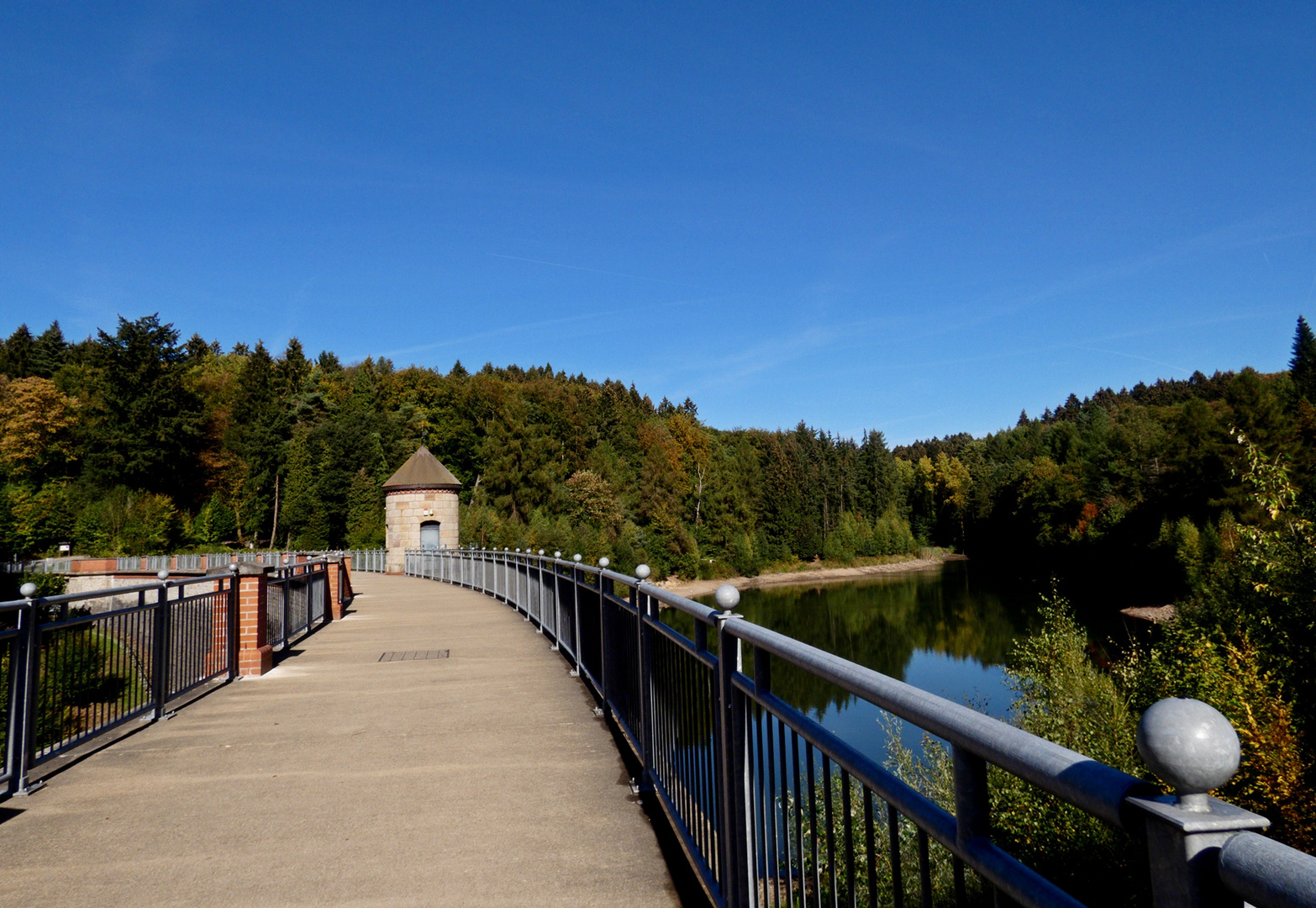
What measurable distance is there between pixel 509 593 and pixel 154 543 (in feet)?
122

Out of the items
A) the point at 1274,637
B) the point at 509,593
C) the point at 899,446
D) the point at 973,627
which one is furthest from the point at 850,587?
the point at 899,446

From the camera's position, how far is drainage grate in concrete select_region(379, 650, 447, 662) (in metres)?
10.5

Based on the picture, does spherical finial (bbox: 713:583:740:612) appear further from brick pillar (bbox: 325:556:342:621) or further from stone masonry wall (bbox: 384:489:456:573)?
stone masonry wall (bbox: 384:489:456:573)

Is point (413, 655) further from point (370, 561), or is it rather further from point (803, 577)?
point (803, 577)

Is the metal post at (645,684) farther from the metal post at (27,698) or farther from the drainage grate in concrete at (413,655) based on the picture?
the drainage grate in concrete at (413,655)

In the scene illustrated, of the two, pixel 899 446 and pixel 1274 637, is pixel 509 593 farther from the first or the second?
pixel 899 446

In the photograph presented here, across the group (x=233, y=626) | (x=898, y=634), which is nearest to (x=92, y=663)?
(x=233, y=626)

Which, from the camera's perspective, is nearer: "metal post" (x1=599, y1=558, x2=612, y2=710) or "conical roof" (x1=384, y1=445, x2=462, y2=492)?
"metal post" (x1=599, y1=558, x2=612, y2=710)

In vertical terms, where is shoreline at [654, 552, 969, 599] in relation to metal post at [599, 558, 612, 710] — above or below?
below

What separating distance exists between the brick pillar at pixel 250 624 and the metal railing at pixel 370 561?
29.1m

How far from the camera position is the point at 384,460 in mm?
62719

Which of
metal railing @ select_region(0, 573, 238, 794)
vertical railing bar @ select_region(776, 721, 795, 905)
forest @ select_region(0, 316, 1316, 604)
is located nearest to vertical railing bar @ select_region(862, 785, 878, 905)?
vertical railing bar @ select_region(776, 721, 795, 905)

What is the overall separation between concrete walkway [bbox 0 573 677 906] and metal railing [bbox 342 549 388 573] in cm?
3117

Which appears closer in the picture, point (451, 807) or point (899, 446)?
point (451, 807)
